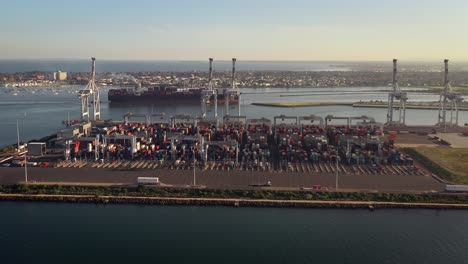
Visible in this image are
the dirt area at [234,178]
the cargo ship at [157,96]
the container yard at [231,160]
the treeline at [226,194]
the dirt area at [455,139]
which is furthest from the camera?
the cargo ship at [157,96]

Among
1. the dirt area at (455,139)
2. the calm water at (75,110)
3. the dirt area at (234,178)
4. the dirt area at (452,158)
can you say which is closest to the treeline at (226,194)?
the dirt area at (234,178)

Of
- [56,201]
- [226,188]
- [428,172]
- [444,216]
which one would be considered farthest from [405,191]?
[56,201]

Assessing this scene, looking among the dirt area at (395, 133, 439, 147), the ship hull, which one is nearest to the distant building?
the ship hull

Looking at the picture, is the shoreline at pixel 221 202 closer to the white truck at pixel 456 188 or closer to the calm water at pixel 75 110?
the white truck at pixel 456 188

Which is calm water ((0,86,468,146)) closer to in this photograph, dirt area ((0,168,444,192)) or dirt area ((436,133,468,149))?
dirt area ((436,133,468,149))

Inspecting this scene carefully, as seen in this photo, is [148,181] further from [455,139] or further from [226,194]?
[455,139]

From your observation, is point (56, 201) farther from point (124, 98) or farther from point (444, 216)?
point (124, 98)

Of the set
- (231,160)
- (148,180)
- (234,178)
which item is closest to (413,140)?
(231,160)
